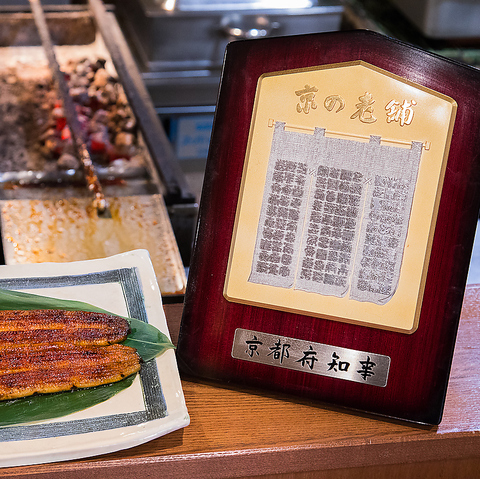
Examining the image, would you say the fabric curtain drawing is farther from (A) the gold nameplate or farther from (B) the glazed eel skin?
(B) the glazed eel skin

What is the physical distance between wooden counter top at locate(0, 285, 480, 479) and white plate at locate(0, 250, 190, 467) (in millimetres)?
47

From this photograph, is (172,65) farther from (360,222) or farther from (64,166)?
(360,222)

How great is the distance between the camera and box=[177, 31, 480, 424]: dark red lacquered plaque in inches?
38.1

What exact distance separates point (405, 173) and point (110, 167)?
189 centimetres

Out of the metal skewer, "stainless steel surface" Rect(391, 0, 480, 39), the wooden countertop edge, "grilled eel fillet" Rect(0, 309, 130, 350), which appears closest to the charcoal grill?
the metal skewer

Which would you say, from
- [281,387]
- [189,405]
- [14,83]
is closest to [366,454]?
[281,387]

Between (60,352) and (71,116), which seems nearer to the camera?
(60,352)

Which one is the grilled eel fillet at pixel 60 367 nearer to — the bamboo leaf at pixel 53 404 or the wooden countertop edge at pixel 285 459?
the bamboo leaf at pixel 53 404

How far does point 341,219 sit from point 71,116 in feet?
6.85

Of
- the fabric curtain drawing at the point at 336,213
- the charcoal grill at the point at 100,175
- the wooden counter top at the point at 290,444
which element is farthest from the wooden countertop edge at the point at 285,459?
the charcoal grill at the point at 100,175

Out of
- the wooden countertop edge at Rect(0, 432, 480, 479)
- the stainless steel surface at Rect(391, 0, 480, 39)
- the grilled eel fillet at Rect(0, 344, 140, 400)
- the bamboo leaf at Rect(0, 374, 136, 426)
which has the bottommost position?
the wooden countertop edge at Rect(0, 432, 480, 479)

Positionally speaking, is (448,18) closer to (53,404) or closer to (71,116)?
(71,116)

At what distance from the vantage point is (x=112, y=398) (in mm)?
972

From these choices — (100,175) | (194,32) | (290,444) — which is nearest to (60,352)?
(290,444)
